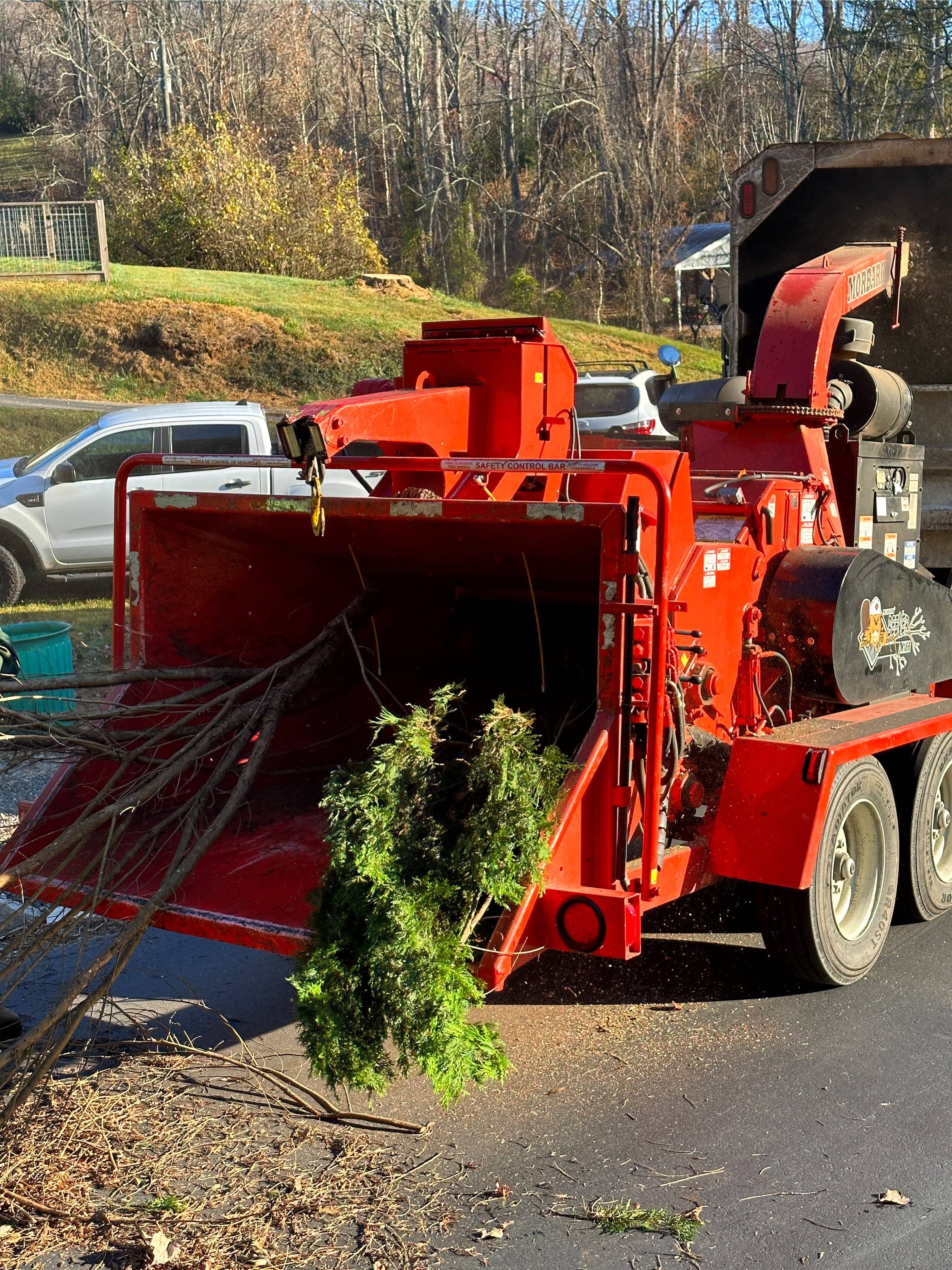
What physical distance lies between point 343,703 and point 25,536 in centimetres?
844

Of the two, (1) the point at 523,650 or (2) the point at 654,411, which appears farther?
(2) the point at 654,411

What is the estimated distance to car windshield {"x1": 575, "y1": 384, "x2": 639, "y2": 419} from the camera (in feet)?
52.4

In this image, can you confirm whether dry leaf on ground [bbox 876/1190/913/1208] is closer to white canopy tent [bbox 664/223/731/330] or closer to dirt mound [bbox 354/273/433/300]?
white canopy tent [bbox 664/223/731/330]

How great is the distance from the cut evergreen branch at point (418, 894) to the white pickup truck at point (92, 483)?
29.7 ft

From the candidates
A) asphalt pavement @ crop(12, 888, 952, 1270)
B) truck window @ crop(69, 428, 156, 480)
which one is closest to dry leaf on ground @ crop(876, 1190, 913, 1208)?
asphalt pavement @ crop(12, 888, 952, 1270)

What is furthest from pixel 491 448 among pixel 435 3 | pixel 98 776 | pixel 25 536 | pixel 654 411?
pixel 435 3

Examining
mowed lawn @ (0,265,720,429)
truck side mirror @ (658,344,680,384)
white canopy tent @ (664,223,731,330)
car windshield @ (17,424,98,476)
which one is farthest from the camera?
white canopy tent @ (664,223,731,330)

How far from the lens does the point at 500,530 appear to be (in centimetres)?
449

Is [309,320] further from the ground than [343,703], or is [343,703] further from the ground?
[309,320]

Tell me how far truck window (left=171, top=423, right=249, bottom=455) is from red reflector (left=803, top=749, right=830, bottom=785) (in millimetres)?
9458

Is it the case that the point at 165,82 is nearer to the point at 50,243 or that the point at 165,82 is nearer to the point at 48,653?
the point at 50,243

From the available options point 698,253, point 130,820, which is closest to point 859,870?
point 130,820

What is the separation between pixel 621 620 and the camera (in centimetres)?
395

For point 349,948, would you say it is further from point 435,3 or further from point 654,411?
point 435,3
